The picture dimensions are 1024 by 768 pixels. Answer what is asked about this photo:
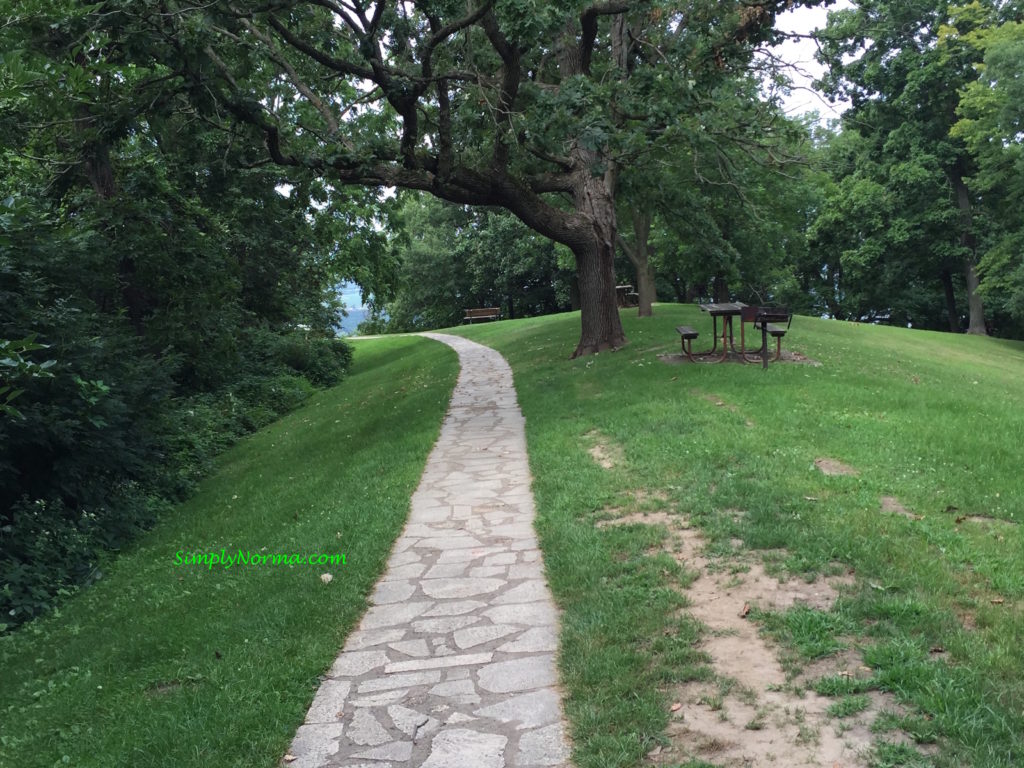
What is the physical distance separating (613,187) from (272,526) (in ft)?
37.7

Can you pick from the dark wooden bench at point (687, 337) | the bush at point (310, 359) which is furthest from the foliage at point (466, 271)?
the dark wooden bench at point (687, 337)

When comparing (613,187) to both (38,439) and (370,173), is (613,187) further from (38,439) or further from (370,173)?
(38,439)

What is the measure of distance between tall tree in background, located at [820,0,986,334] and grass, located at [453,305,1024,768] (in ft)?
79.1

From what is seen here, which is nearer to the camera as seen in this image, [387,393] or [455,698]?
[455,698]

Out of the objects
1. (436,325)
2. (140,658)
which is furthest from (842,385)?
(436,325)

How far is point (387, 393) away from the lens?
15797mm

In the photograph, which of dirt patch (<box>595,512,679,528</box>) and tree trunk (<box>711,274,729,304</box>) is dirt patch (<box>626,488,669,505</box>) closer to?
dirt patch (<box>595,512,679,528</box>)

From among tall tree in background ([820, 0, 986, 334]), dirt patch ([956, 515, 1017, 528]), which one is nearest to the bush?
dirt patch ([956, 515, 1017, 528])

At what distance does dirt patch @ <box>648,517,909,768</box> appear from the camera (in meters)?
2.95

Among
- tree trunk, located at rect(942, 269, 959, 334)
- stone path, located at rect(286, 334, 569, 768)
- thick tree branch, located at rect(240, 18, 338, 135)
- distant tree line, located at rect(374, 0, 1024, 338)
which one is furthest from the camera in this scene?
tree trunk, located at rect(942, 269, 959, 334)

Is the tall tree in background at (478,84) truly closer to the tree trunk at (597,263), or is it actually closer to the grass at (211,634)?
the tree trunk at (597,263)

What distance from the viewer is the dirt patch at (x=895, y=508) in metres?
5.42

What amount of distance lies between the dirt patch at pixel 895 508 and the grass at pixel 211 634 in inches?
157

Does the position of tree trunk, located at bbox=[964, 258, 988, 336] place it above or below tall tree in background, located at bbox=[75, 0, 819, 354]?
below
